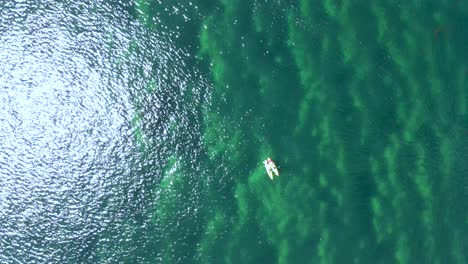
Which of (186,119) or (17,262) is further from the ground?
(186,119)

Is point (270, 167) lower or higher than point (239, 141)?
lower

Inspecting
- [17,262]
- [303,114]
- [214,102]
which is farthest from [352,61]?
[17,262]

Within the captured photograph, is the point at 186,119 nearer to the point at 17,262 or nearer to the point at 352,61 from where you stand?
the point at 352,61

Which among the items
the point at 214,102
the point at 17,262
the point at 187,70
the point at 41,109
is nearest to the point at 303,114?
the point at 214,102

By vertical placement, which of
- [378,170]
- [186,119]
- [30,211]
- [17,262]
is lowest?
[17,262]

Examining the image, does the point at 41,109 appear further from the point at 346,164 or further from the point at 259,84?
the point at 346,164

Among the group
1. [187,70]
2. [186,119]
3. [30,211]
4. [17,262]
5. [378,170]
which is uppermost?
[187,70]
